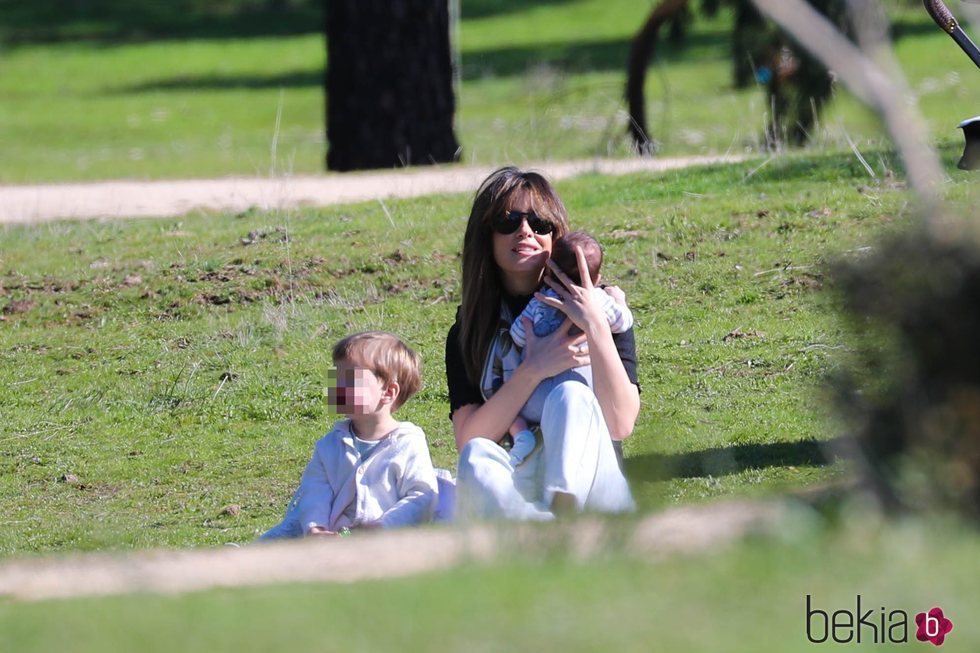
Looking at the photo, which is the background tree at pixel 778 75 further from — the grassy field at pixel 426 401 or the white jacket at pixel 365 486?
the white jacket at pixel 365 486

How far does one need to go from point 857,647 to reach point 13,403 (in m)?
6.43

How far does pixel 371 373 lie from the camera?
18.4 ft

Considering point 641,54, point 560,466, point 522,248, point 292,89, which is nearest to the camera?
point 560,466

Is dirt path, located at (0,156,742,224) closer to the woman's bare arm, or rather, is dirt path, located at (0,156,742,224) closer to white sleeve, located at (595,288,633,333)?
white sleeve, located at (595,288,633,333)

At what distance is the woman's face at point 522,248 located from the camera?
5.76 m

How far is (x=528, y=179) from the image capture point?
19.2 ft

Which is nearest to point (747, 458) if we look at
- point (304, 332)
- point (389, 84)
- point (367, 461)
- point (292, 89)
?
point (367, 461)

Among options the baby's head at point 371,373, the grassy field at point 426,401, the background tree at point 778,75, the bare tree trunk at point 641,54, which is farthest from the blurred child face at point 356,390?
the bare tree trunk at point 641,54

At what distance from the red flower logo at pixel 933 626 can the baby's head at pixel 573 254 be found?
2.66m

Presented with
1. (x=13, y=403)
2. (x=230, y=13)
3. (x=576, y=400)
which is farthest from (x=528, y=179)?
(x=230, y=13)

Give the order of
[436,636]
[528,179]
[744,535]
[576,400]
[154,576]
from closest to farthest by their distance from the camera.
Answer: [436,636] → [744,535] → [154,576] → [576,400] → [528,179]

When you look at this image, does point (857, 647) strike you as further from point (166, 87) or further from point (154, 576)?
point (166, 87)

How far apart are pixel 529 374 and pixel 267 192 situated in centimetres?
787

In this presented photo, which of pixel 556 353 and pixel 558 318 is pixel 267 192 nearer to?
pixel 558 318
